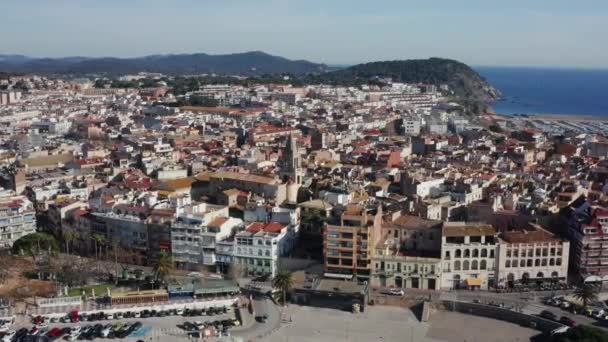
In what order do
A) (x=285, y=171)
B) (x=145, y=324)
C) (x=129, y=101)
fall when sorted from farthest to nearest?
(x=129, y=101) → (x=285, y=171) → (x=145, y=324)

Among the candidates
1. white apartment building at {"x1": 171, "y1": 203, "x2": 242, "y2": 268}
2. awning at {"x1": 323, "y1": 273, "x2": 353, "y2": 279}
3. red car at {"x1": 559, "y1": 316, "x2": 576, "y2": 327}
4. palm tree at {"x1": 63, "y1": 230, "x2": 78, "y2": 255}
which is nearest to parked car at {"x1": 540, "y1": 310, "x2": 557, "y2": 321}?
red car at {"x1": 559, "y1": 316, "x2": 576, "y2": 327}

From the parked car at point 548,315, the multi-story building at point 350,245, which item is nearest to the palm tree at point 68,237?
the multi-story building at point 350,245

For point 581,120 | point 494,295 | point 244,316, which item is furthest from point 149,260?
point 581,120

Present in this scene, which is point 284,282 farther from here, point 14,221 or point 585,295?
point 14,221

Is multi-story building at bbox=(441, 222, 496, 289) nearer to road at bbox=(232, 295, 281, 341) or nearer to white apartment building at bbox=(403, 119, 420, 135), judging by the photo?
road at bbox=(232, 295, 281, 341)

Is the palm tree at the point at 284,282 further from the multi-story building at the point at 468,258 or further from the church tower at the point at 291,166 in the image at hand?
the church tower at the point at 291,166

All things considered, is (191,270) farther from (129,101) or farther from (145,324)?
(129,101)
